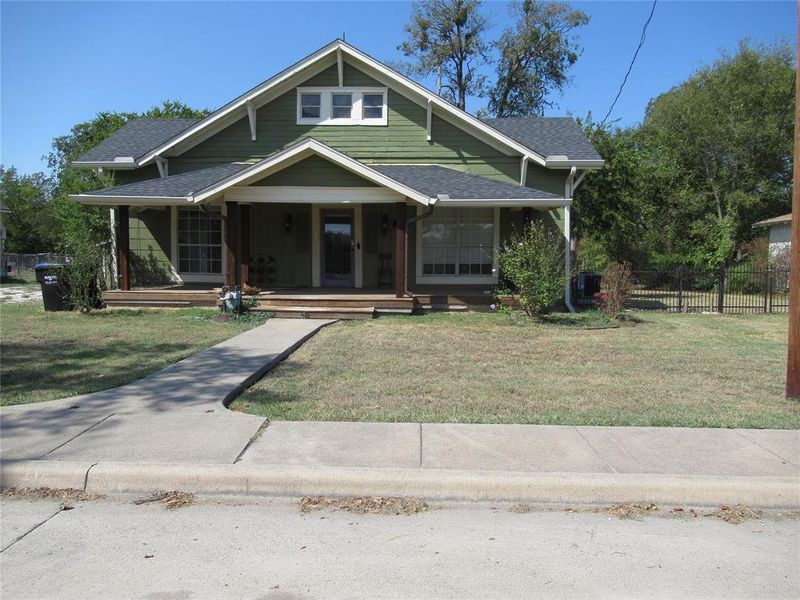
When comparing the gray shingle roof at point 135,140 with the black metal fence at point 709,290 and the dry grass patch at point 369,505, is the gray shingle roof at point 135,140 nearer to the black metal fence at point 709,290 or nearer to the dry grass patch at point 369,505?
the black metal fence at point 709,290

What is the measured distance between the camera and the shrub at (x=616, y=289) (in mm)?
13867

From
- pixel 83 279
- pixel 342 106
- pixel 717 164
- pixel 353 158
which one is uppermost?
pixel 717 164

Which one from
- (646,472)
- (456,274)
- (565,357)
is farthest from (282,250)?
(646,472)

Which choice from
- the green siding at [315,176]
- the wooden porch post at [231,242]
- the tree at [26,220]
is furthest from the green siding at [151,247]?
the tree at [26,220]

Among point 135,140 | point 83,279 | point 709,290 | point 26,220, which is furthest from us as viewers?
point 26,220

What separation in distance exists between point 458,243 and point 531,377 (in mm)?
9153

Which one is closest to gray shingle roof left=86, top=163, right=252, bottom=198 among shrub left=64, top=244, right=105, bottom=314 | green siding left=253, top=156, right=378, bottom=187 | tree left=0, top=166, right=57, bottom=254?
shrub left=64, top=244, right=105, bottom=314

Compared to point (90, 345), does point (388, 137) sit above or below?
above

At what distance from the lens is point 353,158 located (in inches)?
632

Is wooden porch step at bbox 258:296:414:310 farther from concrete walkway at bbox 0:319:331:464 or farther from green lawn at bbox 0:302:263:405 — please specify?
concrete walkway at bbox 0:319:331:464

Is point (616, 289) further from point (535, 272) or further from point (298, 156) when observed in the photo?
point (298, 156)

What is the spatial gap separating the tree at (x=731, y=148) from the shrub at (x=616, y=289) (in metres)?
18.2

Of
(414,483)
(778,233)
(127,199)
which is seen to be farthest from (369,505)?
(778,233)

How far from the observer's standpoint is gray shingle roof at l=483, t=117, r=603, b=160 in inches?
643
